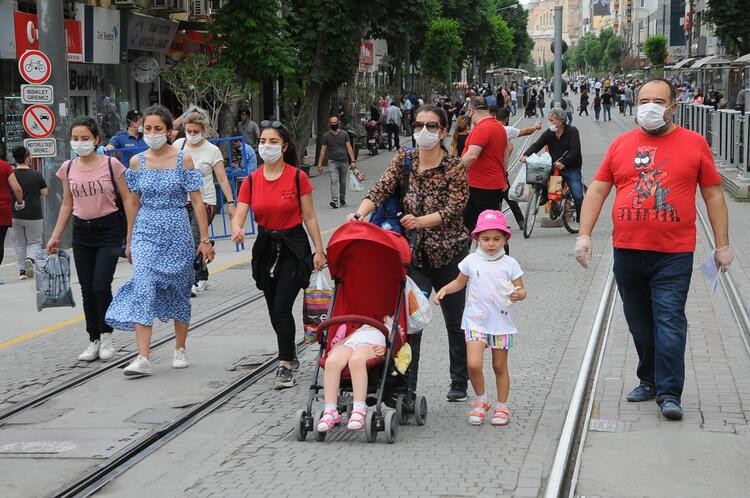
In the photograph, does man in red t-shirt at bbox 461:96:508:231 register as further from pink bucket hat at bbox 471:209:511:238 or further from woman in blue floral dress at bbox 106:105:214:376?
pink bucket hat at bbox 471:209:511:238

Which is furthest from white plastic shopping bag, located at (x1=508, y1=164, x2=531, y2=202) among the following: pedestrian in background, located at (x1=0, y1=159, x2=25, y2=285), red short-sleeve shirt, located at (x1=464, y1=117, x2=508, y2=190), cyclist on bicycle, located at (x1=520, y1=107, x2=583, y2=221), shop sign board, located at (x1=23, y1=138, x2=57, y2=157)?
pedestrian in background, located at (x1=0, y1=159, x2=25, y2=285)

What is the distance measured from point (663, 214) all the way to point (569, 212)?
35.1 ft

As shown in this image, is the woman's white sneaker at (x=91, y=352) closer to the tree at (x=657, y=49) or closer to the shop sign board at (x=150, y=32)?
the shop sign board at (x=150, y=32)

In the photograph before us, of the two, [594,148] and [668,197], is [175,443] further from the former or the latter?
[594,148]

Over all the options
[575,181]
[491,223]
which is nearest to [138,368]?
[491,223]

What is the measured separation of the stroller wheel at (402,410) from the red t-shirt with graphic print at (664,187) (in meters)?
1.59

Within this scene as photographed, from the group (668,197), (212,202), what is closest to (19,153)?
(212,202)

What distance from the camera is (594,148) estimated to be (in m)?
39.7

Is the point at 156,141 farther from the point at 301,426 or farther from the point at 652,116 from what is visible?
the point at 652,116

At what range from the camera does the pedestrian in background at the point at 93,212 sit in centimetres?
908

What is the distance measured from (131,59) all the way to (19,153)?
A: 15.3 metres

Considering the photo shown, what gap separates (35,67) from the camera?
619 inches

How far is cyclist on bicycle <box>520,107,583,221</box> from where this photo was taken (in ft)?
54.3

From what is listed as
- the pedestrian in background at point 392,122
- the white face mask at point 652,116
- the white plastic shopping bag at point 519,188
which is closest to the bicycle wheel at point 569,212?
the white plastic shopping bag at point 519,188
